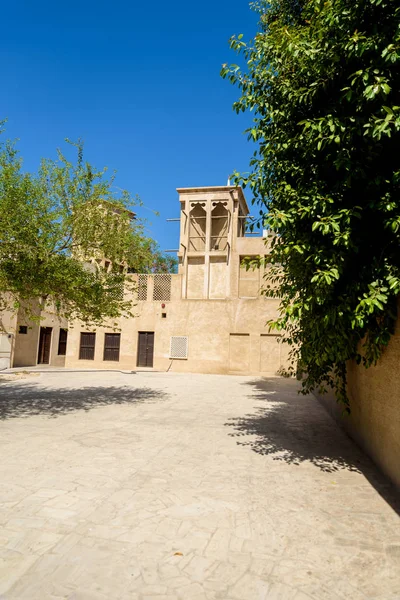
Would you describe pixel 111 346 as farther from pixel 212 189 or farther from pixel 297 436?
pixel 297 436

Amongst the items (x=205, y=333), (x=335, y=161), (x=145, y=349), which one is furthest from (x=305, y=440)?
(x=145, y=349)

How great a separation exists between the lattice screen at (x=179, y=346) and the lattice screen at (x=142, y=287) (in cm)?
328

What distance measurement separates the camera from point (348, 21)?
4691 millimetres

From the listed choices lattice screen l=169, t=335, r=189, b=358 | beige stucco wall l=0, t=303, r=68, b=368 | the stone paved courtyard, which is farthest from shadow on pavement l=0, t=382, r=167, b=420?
beige stucco wall l=0, t=303, r=68, b=368

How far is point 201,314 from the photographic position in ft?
80.5

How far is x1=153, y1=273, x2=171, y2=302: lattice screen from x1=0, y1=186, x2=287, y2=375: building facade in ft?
0.21

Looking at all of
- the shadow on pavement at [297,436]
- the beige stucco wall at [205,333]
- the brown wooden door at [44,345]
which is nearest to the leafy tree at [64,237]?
the shadow on pavement at [297,436]

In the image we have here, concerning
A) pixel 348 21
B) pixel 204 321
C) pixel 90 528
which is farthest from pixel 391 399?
pixel 204 321

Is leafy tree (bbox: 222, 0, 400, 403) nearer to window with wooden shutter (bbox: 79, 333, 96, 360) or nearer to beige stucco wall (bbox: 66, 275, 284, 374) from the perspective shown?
beige stucco wall (bbox: 66, 275, 284, 374)

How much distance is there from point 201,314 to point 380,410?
1889cm

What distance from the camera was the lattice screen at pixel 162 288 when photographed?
25.4 m

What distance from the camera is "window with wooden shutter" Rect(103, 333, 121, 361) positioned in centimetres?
2564

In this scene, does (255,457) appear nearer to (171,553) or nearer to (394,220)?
(171,553)

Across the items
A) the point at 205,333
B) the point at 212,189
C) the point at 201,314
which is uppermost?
the point at 212,189
